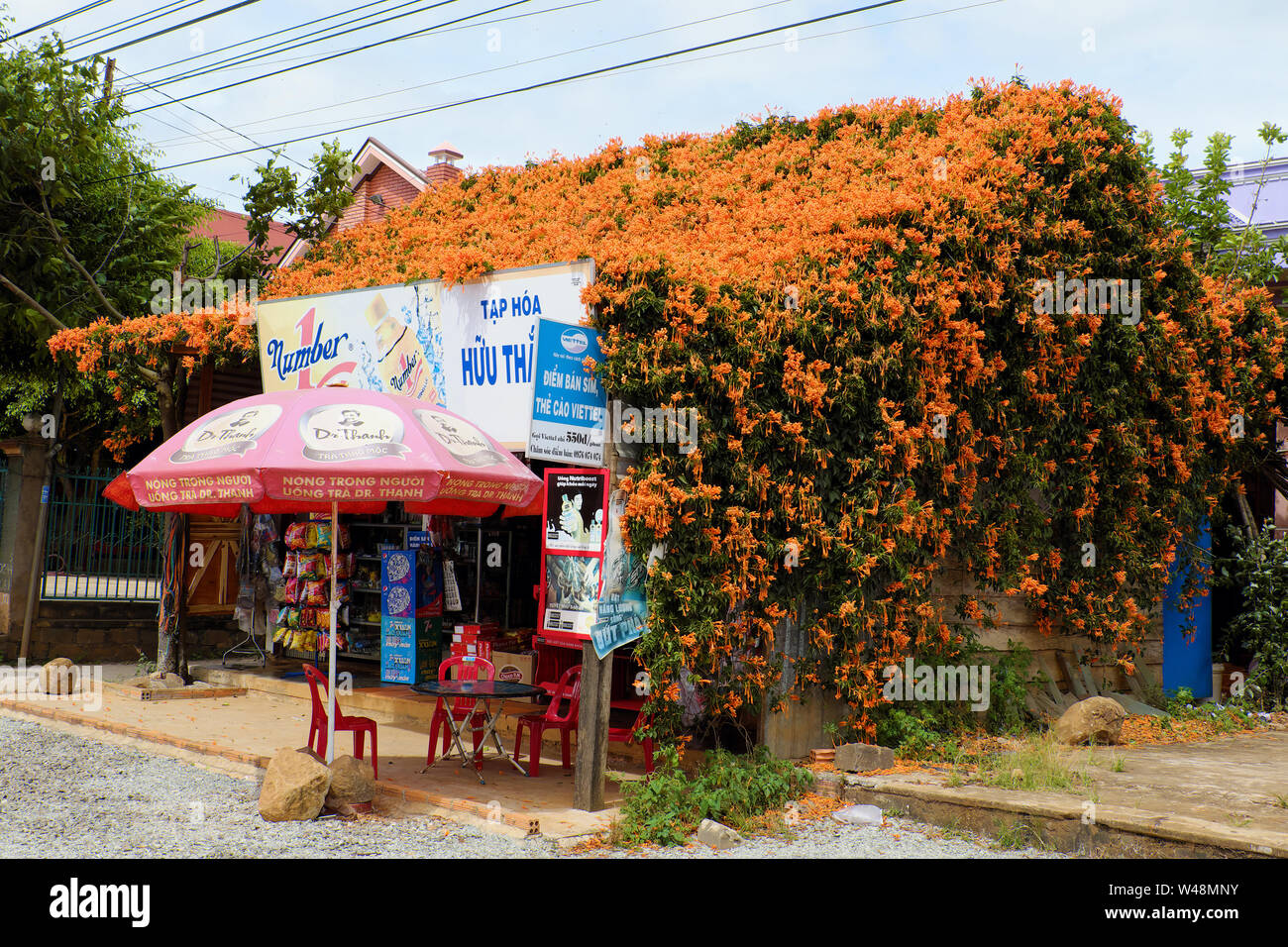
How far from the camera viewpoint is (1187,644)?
12.1m

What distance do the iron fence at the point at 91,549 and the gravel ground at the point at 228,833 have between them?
6174 millimetres

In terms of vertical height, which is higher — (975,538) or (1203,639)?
(975,538)

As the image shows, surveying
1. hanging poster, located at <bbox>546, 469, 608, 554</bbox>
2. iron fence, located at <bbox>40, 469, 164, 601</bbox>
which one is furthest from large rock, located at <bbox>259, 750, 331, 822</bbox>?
iron fence, located at <bbox>40, 469, 164, 601</bbox>

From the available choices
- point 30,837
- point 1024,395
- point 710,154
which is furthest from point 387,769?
point 710,154

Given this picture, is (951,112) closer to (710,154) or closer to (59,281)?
(710,154)

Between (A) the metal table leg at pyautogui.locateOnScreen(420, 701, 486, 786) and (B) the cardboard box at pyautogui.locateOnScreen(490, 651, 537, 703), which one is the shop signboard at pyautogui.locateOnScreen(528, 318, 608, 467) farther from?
(B) the cardboard box at pyautogui.locateOnScreen(490, 651, 537, 703)

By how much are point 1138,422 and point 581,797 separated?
686 centimetres

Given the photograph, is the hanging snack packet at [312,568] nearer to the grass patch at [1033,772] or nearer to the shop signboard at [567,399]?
the shop signboard at [567,399]

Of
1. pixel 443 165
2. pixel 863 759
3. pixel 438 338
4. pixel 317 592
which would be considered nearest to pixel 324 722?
pixel 438 338

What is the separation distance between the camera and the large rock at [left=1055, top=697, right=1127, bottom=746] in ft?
30.1

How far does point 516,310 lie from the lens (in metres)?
8.73

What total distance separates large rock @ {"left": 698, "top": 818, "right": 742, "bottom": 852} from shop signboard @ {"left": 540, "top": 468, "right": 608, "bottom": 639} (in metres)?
1.46

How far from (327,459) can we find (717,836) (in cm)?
334

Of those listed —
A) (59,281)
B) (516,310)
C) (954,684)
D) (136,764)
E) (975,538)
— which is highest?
(59,281)
